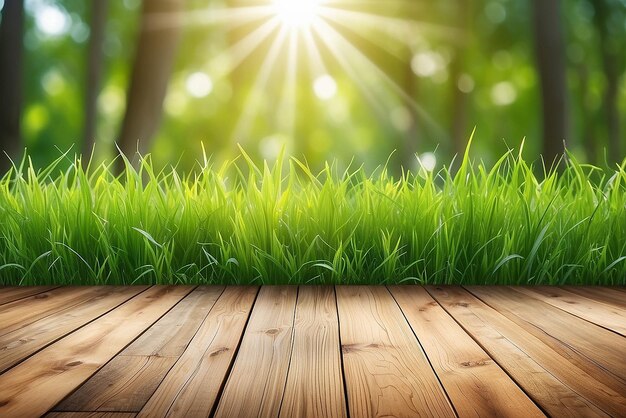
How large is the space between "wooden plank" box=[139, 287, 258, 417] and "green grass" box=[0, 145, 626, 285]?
704 millimetres

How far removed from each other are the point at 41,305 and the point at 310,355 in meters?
1.15

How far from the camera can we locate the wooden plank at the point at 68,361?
122 cm

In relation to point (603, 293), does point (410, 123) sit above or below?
above

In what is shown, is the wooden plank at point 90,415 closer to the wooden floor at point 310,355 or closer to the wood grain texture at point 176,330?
the wooden floor at point 310,355

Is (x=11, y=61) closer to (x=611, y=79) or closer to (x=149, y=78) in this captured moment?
(x=149, y=78)

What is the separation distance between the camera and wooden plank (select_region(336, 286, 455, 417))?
1.20 m

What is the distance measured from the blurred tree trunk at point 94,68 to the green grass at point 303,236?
7.11m

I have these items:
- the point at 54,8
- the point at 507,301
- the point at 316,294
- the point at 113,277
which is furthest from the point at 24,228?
the point at 54,8

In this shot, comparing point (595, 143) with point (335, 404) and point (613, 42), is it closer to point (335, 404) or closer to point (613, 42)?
point (613, 42)

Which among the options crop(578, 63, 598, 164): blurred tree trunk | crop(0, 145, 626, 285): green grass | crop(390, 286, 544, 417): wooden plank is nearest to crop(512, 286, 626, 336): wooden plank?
crop(0, 145, 626, 285): green grass

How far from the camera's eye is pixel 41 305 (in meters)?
2.18

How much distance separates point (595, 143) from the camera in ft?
50.0

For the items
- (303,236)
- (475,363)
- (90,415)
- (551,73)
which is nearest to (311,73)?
(551,73)

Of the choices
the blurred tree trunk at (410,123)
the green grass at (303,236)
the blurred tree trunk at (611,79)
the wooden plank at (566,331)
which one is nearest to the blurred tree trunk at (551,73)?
the blurred tree trunk at (410,123)
